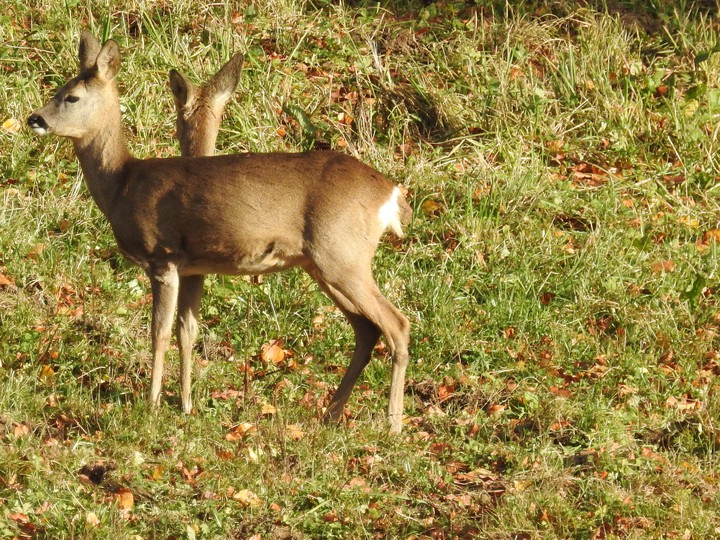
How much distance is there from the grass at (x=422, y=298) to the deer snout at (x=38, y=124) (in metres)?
1.08

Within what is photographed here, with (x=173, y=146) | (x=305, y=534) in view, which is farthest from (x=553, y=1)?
(x=305, y=534)

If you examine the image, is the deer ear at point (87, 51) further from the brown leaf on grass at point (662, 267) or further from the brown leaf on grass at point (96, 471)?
the brown leaf on grass at point (662, 267)

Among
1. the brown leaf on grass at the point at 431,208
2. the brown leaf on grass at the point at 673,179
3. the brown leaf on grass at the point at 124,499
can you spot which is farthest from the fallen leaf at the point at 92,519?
the brown leaf on grass at the point at 673,179

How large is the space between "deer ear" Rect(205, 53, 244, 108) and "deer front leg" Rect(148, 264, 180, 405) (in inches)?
54.7

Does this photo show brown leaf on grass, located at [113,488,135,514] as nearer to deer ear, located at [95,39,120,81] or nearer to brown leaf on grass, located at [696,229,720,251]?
deer ear, located at [95,39,120,81]

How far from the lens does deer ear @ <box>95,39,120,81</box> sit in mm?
5734

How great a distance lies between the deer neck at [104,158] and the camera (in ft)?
18.5

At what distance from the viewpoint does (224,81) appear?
6516 millimetres

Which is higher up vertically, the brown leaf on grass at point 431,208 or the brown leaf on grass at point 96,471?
the brown leaf on grass at point 96,471

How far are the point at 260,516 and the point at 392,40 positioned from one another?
5.39m

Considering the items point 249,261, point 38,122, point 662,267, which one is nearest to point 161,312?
point 249,261

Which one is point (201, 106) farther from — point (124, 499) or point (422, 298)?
point (124, 499)

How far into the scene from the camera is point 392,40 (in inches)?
363

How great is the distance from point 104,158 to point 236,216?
772mm
